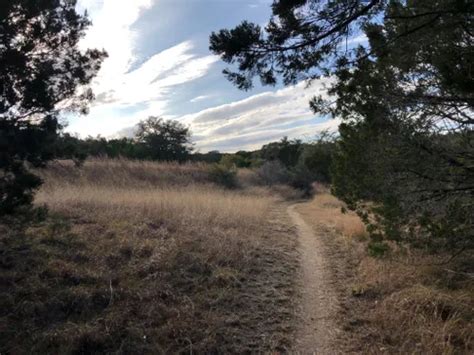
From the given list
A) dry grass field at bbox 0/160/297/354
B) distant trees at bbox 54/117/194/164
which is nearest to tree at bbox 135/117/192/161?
distant trees at bbox 54/117/194/164

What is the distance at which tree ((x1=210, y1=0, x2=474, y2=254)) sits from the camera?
5062 millimetres

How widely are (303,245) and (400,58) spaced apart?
6.06 m

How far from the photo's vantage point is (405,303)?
5602 mm

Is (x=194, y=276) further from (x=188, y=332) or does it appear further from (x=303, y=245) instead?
(x=303, y=245)

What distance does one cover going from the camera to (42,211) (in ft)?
21.9

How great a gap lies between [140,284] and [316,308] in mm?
2633

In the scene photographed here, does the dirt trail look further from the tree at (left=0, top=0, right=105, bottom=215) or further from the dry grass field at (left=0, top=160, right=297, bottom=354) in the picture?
the tree at (left=0, top=0, right=105, bottom=215)

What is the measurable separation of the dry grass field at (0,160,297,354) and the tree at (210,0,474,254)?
2.57 m

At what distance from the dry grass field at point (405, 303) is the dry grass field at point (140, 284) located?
965mm

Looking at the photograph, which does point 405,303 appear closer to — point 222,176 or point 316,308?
point 316,308

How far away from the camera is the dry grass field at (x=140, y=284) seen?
4734 mm

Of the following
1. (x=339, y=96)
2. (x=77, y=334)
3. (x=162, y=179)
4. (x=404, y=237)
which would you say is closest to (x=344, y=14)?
(x=339, y=96)

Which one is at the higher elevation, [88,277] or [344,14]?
[344,14]

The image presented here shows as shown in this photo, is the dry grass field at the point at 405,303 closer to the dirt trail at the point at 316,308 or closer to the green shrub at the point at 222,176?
the dirt trail at the point at 316,308
